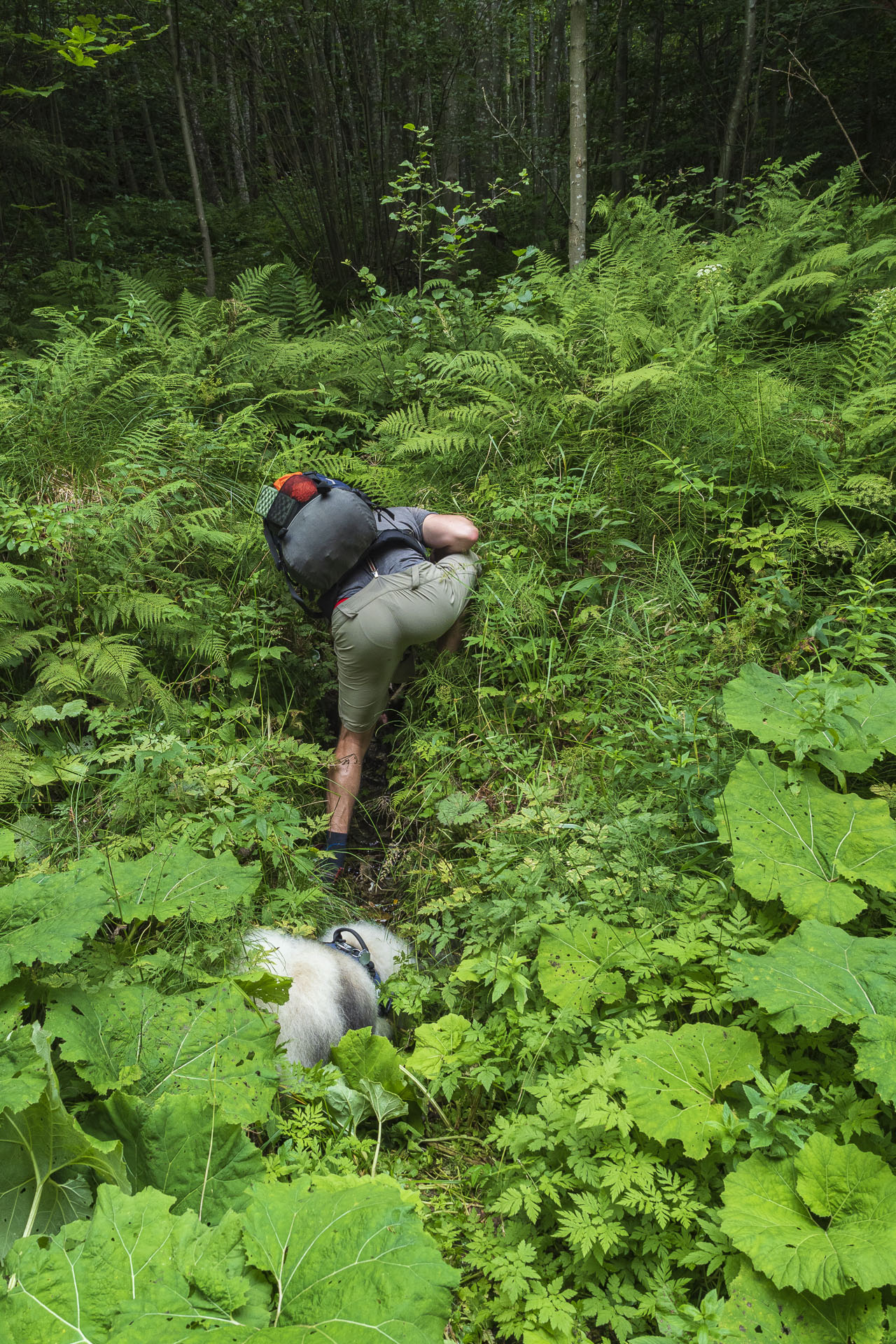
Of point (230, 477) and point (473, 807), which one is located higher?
point (230, 477)

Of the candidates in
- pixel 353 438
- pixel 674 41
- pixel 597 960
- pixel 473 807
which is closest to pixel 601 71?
pixel 674 41

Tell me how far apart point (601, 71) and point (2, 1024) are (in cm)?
1482

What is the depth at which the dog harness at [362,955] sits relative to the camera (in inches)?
113

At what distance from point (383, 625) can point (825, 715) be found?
1.94 m

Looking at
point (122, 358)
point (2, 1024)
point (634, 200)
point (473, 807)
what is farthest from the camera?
point (634, 200)

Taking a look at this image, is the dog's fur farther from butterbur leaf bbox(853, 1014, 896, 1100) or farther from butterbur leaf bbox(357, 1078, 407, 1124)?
butterbur leaf bbox(853, 1014, 896, 1100)

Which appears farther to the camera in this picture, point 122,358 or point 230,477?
point 122,358

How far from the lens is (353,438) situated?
5.36 metres

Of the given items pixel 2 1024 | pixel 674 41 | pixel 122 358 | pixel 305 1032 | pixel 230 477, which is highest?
pixel 674 41

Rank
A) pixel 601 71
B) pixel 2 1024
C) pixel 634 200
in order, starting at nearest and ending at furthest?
pixel 2 1024 → pixel 634 200 → pixel 601 71

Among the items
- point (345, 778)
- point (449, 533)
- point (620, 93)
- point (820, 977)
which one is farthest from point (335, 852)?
point (620, 93)

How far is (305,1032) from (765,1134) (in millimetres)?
1486

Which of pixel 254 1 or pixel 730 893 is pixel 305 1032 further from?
pixel 254 1

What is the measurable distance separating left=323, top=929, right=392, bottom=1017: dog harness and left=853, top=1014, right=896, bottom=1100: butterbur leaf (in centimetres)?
165
